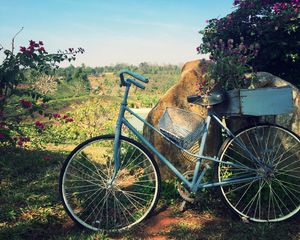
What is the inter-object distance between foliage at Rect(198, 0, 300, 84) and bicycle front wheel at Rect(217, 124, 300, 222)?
2.60 metres

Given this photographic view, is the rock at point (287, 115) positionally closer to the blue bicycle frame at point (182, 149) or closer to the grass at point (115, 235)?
the blue bicycle frame at point (182, 149)

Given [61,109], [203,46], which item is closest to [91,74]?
[61,109]

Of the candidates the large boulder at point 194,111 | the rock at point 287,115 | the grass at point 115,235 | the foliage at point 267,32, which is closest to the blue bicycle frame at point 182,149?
the grass at point 115,235

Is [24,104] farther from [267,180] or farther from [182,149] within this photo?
[267,180]

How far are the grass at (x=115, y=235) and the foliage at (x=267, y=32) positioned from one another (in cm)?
328

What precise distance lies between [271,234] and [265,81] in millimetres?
2017

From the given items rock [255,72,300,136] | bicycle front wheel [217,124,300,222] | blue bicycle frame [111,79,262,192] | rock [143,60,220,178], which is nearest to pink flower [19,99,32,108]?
rock [143,60,220,178]

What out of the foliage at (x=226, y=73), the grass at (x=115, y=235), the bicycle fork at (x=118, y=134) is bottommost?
the grass at (x=115, y=235)

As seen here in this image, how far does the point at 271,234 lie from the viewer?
353cm

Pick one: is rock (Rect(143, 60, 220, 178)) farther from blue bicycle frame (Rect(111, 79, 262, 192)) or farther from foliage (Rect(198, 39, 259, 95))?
blue bicycle frame (Rect(111, 79, 262, 192))

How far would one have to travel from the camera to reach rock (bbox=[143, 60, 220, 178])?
4.72 metres

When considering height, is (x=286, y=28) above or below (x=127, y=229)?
above

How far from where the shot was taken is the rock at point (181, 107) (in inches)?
186

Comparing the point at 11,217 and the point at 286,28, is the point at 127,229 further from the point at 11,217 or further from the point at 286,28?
the point at 286,28
